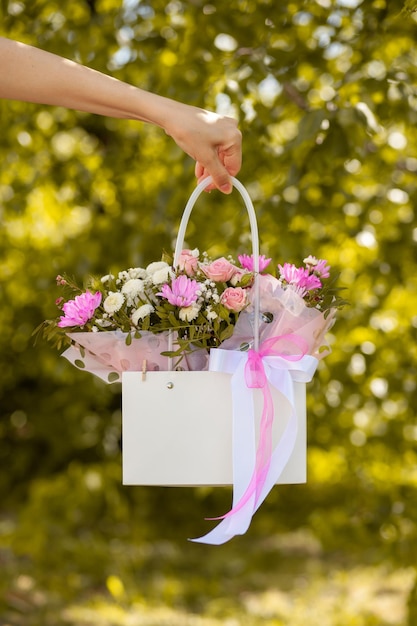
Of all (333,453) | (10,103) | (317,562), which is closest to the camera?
(10,103)

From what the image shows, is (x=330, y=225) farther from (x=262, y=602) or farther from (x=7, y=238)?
(x=262, y=602)

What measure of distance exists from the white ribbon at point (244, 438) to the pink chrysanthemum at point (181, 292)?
76 mm

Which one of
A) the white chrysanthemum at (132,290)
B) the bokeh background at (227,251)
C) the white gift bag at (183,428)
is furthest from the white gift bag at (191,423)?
the bokeh background at (227,251)

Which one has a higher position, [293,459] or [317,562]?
[293,459]

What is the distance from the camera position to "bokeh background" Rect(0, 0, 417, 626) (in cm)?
224

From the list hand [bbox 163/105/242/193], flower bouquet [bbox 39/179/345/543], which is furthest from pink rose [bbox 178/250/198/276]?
hand [bbox 163/105/242/193]

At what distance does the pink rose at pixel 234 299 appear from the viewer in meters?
1.12

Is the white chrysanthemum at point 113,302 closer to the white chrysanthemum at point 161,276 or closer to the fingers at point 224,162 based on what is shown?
the white chrysanthemum at point 161,276

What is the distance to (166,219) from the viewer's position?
2.57 meters

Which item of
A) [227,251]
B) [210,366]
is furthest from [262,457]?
[227,251]

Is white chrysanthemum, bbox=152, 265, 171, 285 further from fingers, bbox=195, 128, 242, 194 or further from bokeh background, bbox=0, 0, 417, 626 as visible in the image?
bokeh background, bbox=0, 0, 417, 626

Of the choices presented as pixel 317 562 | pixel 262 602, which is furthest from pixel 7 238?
pixel 317 562

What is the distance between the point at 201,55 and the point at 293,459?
4.83 ft

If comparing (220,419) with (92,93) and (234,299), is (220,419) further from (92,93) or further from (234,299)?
(92,93)
